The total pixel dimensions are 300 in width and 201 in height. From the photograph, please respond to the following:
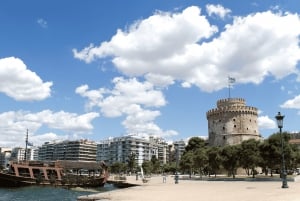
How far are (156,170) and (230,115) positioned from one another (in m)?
53.5

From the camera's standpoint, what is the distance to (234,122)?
94.1 m

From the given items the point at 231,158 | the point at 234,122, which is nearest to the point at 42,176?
the point at 231,158

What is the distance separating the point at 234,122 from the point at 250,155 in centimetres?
3787

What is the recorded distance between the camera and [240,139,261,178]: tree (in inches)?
2196

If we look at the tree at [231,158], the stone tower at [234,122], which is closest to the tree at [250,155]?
the tree at [231,158]

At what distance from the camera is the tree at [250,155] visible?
55.8 meters

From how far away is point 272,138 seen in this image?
170 ft

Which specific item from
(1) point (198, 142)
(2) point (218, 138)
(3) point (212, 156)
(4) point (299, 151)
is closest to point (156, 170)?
(1) point (198, 142)

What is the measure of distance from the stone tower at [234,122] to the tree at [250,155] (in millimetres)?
32546

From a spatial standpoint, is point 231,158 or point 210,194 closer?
point 210,194

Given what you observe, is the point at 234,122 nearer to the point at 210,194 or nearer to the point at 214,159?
the point at 214,159

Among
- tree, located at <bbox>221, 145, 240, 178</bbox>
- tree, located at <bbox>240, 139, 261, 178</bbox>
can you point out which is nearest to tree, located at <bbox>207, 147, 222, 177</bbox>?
tree, located at <bbox>221, 145, 240, 178</bbox>

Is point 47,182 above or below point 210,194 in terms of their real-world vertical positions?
below

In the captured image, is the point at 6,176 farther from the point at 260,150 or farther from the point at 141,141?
the point at 141,141
